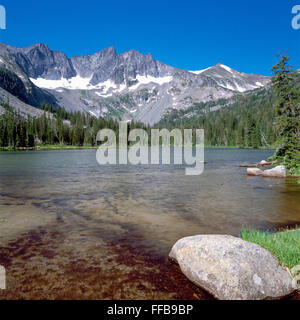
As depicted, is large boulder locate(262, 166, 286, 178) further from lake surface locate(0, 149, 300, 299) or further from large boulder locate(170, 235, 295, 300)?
large boulder locate(170, 235, 295, 300)

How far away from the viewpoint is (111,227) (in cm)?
1061

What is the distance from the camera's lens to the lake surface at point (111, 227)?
616 centimetres

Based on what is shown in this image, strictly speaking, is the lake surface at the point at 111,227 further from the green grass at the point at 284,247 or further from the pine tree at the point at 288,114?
the pine tree at the point at 288,114

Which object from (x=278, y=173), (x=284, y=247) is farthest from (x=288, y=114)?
(x=284, y=247)

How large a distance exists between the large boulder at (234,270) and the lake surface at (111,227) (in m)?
0.45

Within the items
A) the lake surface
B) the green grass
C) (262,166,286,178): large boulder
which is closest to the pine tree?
(262,166,286,178): large boulder

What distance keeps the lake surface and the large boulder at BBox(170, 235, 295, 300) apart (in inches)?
17.6

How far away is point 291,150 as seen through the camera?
28.6 meters

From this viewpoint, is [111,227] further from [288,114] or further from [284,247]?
[288,114]

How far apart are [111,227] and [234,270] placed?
6.31 meters

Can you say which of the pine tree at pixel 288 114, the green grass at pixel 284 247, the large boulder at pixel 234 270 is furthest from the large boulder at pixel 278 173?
the large boulder at pixel 234 270

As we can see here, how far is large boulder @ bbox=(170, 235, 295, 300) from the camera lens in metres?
5.38

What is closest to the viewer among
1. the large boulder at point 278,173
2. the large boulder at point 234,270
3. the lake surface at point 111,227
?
the large boulder at point 234,270

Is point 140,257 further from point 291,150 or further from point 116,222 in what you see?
point 291,150
